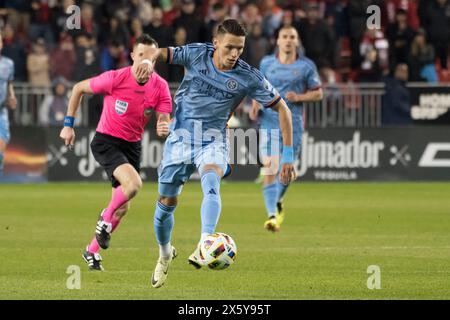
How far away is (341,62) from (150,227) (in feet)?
36.1

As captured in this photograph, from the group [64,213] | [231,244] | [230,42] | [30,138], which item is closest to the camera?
[231,244]

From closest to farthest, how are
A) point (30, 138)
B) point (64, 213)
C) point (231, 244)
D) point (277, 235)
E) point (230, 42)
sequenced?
1. point (231, 244)
2. point (230, 42)
3. point (277, 235)
4. point (64, 213)
5. point (30, 138)

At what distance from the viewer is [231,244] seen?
9.92 metres

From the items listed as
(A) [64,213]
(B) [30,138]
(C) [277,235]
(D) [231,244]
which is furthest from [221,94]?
(B) [30,138]

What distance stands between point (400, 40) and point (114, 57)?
20.4 ft

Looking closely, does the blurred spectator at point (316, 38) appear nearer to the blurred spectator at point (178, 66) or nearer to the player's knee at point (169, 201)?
the blurred spectator at point (178, 66)

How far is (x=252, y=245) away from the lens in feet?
48.4

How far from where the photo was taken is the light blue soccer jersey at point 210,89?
1104cm

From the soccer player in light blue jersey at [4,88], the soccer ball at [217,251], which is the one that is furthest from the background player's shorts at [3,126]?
the soccer ball at [217,251]

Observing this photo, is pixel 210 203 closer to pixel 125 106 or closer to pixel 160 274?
pixel 160 274

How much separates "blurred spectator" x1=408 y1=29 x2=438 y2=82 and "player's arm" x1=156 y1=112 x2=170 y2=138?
1434cm

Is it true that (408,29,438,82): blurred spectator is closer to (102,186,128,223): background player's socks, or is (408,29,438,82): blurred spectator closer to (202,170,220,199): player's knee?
(102,186,128,223): background player's socks

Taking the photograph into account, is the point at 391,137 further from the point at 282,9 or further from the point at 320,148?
the point at 282,9

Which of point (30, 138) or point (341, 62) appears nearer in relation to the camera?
point (30, 138)
